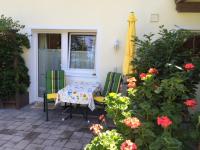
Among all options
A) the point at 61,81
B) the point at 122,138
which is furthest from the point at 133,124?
the point at 61,81

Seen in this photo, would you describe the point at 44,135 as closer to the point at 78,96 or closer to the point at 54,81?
the point at 78,96

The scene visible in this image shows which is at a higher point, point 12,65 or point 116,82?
point 12,65

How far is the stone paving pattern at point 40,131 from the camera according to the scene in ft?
15.7

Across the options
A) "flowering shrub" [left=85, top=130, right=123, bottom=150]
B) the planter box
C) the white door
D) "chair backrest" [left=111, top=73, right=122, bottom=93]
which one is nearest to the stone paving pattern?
the planter box

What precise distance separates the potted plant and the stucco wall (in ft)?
1.19

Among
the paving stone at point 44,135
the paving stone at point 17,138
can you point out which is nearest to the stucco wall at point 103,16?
the paving stone at point 44,135

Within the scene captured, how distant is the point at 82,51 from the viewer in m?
7.24

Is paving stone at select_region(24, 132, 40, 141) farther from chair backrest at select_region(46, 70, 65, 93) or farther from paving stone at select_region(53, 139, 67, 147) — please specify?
chair backrest at select_region(46, 70, 65, 93)

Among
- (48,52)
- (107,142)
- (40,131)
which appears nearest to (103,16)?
(48,52)

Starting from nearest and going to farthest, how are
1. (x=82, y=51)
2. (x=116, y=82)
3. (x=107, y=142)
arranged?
(x=107, y=142), (x=116, y=82), (x=82, y=51)

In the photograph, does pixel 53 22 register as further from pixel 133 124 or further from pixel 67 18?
pixel 133 124

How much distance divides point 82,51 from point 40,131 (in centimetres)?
262

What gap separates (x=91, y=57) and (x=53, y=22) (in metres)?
1.35

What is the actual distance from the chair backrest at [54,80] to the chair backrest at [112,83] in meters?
1.17
